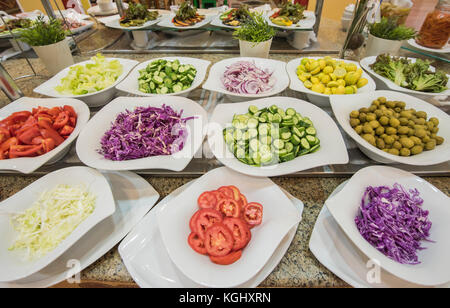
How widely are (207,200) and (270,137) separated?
0.44 metres

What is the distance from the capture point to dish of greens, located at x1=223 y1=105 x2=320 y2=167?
999mm

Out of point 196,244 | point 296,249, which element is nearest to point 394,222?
point 296,249

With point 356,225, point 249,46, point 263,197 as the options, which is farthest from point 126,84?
point 356,225

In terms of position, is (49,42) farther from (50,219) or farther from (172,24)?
(50,219)

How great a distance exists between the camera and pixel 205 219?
84cm

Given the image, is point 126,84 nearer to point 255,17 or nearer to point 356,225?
point 255,17

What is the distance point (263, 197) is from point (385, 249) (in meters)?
Answer: 0.47

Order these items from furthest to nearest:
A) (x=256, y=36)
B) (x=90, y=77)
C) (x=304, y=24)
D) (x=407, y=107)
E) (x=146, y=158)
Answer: (x=304, y=24) < (x=256, y=36) < (x=90, y=77) < (x=407, y=107) < (x=146, y=158)

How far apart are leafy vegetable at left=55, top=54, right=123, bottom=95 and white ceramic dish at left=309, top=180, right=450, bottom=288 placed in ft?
5.03

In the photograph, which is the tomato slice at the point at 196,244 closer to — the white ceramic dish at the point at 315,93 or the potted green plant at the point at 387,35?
the white ceramic dish at the point at 315,93

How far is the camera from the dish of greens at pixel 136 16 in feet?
7.08

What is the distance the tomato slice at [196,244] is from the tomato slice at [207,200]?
12cm

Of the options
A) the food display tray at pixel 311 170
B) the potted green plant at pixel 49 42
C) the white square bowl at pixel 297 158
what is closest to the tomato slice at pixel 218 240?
the white square bowl at pixel 297 158

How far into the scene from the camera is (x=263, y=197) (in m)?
0.93
